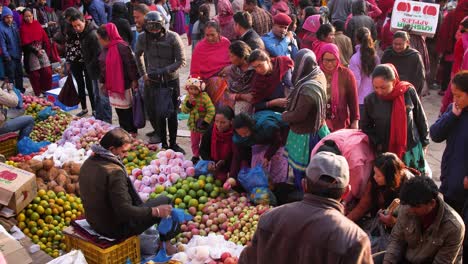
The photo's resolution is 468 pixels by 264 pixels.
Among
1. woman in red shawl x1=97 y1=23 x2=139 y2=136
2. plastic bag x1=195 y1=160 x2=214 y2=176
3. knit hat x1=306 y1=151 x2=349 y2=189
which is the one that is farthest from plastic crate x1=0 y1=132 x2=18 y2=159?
knit hat x1=306 y1=151 x2=349 y2=189

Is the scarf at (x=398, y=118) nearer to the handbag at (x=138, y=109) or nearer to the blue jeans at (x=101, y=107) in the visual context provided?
the handbag at (x=138, y=109)

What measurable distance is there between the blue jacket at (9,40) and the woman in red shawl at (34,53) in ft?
0.36

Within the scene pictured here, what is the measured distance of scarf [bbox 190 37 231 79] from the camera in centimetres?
667

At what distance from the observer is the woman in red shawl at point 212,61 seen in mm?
6574

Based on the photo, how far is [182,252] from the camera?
4.59m

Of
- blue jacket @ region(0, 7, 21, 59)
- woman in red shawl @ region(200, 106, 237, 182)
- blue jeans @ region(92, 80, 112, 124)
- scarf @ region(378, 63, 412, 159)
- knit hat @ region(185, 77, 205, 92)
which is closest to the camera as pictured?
scarf @ region(378, 63, 412, 159)

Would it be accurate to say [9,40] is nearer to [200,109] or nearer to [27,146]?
[27,146]

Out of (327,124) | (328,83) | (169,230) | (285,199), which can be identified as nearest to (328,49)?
(328,83)

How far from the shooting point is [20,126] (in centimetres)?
688

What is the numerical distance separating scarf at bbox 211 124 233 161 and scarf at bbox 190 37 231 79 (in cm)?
114

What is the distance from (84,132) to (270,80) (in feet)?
8.85

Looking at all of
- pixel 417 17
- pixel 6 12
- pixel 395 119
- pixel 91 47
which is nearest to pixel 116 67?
pixel 91 47

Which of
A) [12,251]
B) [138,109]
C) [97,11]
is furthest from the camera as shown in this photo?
[97,11]

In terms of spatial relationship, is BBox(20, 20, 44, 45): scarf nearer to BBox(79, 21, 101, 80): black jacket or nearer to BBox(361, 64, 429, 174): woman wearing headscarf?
BBox(79, 21, 101, 80): black jacket
